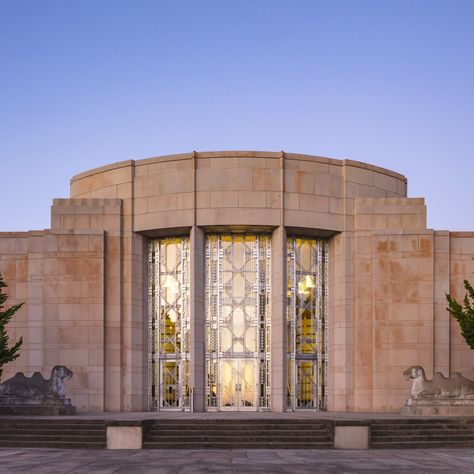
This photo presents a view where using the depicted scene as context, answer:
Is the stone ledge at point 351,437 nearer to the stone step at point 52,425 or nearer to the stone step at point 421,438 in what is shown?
the stone step at point 421,438

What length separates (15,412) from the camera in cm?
2964

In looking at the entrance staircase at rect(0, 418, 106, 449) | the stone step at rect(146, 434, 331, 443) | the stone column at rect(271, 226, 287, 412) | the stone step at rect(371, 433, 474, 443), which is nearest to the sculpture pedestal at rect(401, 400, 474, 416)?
the stone step at rect(371, 433, 474, 443)

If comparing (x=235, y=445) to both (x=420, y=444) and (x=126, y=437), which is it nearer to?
(x=126, y=437)

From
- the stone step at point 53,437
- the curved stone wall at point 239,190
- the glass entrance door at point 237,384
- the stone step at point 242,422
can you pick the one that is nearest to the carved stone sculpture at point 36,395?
the stone step at point 53,437

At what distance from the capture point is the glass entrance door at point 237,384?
111 feet

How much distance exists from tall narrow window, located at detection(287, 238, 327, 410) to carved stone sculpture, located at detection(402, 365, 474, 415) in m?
6.26

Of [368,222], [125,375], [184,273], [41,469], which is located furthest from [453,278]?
[41,469]

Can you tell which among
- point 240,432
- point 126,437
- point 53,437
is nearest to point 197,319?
point 240,432

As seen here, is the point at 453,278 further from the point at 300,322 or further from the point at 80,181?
the point at 80,181

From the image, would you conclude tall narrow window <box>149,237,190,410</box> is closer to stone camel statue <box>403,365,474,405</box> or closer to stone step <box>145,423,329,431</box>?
stone step <box>145,423,329,431</box>

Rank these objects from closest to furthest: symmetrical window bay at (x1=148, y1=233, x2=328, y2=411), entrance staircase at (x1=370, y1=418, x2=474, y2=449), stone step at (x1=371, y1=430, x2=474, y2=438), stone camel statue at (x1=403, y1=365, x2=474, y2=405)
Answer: entrance staircase at (x1=370, y1=418, x2=474, y2=449) → stone step at (x1=371, y1=430, x2=474, y2=438) → stone camel statue at (x1=403, y1=365, x2=474, y2=405) → symmetrical window bay at (x1=148, y1=233, x2=328, y2=411)

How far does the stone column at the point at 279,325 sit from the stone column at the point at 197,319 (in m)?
3.16

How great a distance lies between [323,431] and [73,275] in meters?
15.2

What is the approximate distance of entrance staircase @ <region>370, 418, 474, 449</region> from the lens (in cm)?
2269
